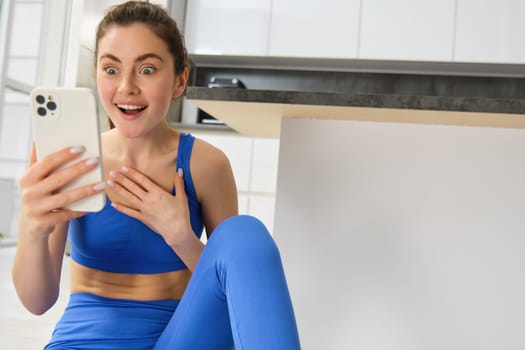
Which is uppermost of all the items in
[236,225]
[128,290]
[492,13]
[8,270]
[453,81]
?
[492,13]

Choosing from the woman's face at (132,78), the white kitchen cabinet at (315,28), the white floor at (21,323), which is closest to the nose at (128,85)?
the woman's face at (132,78)

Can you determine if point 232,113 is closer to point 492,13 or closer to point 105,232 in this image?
point 105,232

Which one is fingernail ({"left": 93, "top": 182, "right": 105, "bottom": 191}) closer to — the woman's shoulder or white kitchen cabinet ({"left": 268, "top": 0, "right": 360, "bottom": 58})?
the woman's shoulder

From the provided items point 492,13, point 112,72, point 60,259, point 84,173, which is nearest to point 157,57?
point 112,72

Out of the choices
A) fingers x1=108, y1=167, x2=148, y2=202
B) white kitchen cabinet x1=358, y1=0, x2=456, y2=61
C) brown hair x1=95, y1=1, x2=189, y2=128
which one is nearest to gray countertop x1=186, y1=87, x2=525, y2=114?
brown hair x1=95, y1=1, x2=189, y2=128

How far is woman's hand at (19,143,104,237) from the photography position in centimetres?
73

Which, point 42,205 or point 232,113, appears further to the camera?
point 232,113

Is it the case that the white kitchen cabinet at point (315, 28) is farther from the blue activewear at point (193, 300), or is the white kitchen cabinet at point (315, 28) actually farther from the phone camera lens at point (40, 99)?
the phone camera lens at point (40, 99)

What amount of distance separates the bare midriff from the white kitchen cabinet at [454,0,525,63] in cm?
260

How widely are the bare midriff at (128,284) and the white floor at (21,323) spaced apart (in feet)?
2.26

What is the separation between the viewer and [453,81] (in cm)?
326

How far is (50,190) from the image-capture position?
73 cm

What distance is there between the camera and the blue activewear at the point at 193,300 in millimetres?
647

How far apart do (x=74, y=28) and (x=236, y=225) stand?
3028mm
